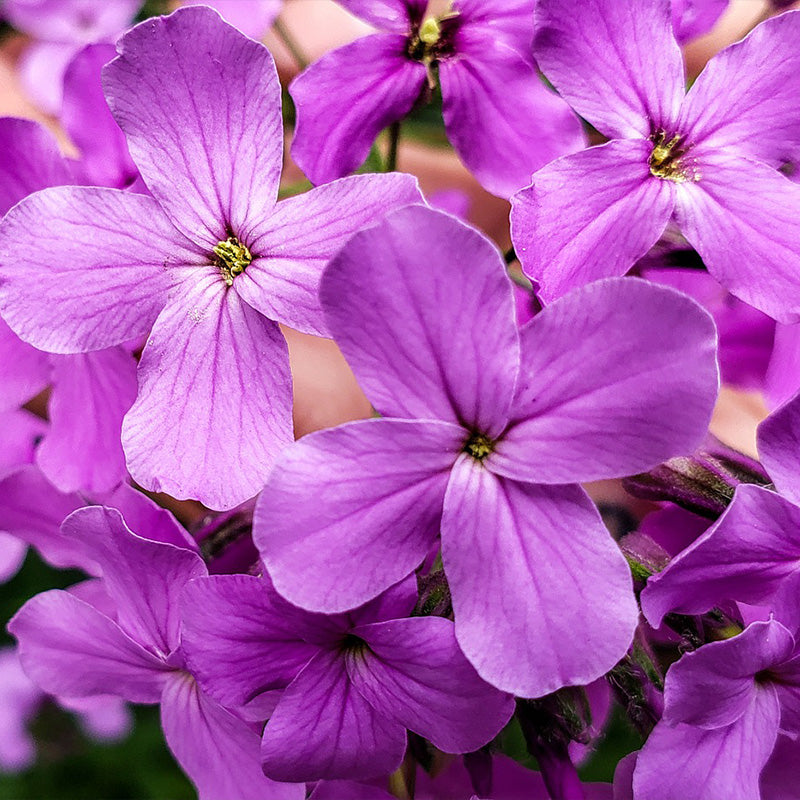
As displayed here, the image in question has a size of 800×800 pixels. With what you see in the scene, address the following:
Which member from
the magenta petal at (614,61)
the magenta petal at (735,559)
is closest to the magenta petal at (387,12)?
the magenta petal at (614,61)

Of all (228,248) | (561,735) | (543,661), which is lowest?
(561,735)

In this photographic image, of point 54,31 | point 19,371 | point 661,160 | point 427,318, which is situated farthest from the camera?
point 54,31

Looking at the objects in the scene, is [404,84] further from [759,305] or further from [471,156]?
[759,305]

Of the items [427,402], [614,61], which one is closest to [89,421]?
[427,402]

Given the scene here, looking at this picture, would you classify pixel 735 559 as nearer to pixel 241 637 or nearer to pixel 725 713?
pixel 725 713

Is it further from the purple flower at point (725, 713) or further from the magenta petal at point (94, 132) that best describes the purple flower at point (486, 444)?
the magenta petal at point (94, 132)

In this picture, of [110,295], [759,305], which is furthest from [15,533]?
[759,305]
